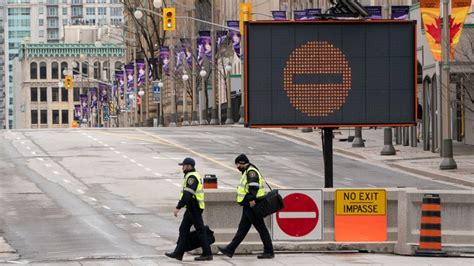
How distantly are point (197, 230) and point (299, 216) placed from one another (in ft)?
6.48

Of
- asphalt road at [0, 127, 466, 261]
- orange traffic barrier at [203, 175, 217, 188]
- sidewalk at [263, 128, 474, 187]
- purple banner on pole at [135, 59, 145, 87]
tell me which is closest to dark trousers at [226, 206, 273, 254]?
asphalt road at [0, 127, 466, 261]

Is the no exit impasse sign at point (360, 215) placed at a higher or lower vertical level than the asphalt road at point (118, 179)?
higher

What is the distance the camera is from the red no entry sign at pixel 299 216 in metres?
22.1

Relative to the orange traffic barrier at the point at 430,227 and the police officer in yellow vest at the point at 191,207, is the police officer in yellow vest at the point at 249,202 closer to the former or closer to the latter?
the police officer in yellow vest at the point at 191,207

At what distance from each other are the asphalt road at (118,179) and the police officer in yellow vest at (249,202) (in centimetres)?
210

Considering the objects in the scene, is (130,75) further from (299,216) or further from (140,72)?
(299,216)

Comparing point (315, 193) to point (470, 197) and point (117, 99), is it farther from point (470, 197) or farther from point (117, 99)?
point (117, 99)

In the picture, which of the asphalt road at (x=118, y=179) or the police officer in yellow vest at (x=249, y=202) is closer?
the police officer in yellow vest at (x=249, y=202)

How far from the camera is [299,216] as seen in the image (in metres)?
22.2

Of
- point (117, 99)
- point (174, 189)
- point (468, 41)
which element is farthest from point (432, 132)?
point (117, 99)

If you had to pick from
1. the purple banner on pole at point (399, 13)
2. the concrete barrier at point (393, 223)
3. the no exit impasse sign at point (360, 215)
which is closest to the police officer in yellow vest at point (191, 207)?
the concrete barrier at point (393, 223)

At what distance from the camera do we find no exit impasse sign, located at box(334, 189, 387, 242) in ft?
72.6

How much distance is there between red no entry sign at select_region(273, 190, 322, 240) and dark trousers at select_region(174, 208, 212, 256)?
154cm

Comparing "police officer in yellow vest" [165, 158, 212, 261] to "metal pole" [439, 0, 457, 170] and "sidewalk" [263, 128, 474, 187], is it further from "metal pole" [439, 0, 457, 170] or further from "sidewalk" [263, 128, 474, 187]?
"metal pole" [439, 0, 457, 170]
